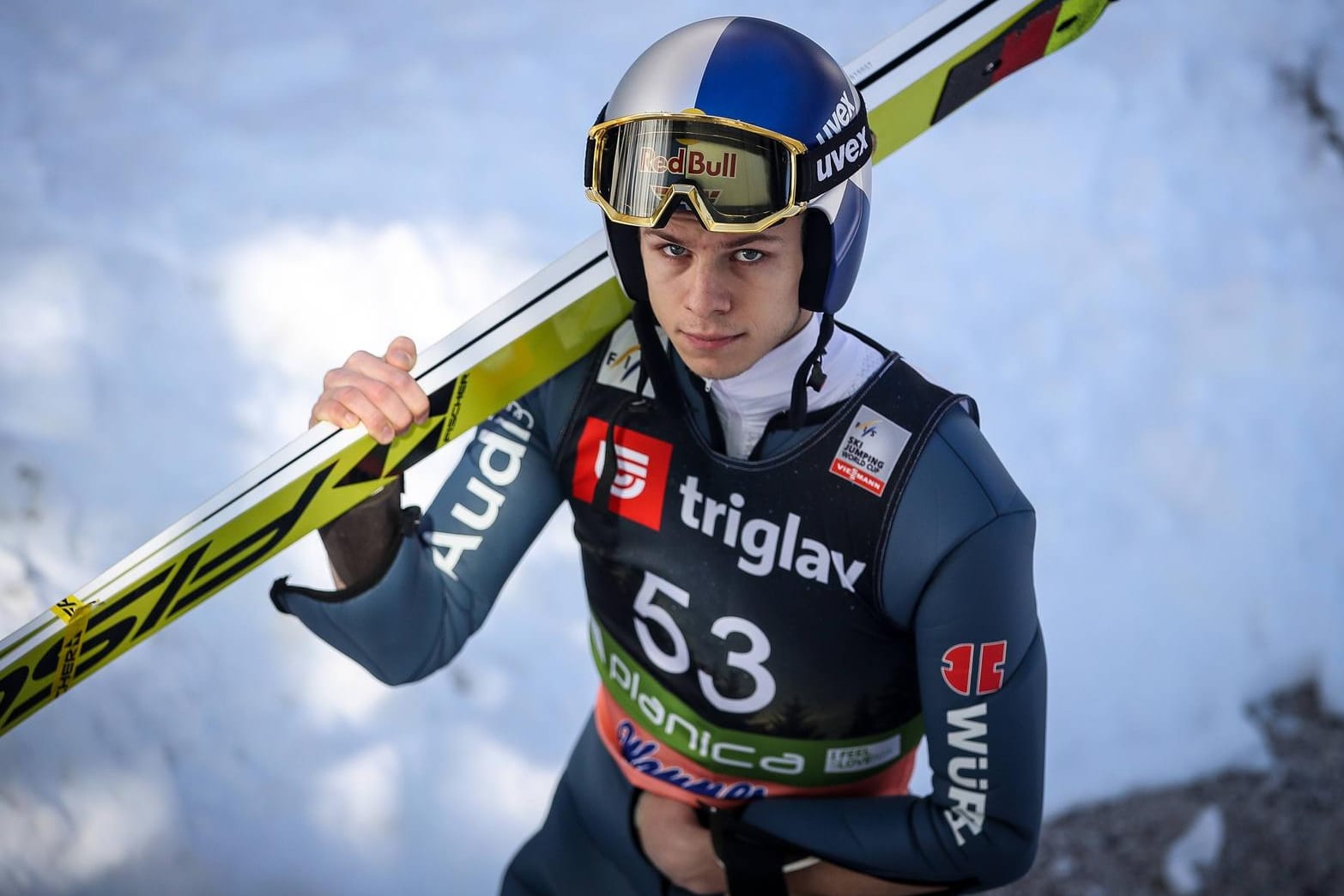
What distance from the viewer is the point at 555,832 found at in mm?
2205

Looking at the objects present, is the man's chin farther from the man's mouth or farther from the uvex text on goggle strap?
the uvex text on goggle strap

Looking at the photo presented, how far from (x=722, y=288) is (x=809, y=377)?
21cm

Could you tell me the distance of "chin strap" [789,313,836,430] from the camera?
5.61 feet

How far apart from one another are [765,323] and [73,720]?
2.44 meters

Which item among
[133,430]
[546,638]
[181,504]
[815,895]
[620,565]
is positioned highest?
[133,430]

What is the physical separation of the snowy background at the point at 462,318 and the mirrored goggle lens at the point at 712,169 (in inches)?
79.9

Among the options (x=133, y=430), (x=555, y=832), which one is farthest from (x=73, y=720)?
(x=555, y=832)

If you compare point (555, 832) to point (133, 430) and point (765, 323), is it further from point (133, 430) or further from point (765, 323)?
point (133, 430)

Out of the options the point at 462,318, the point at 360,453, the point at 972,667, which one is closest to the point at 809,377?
the point at 972,667

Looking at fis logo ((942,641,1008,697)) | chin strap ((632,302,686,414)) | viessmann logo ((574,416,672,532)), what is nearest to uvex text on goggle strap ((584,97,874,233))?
chin strap ((632,302,686,414))

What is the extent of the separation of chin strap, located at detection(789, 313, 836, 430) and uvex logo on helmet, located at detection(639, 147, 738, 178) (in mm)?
270

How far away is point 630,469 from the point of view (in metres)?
1.89

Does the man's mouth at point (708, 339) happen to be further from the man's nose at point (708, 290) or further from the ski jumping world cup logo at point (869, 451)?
the ski jumping world cup logo at point (869, 451)

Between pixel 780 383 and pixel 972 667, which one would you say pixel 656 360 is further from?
pixel 972 667
